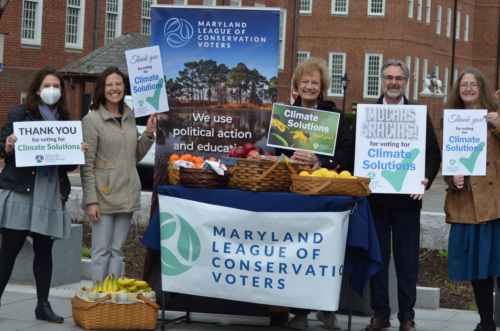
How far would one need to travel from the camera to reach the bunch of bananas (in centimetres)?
809

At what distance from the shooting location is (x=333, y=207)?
293 inches

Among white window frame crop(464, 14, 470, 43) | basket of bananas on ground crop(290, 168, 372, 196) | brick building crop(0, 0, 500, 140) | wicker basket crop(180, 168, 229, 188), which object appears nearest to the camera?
basket of bananas on ground crop(290, 168, 372, 196)

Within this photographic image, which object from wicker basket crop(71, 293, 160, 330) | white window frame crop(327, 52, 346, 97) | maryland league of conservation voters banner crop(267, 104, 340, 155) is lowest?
wicker basket crop(71, 293, 160, 330)

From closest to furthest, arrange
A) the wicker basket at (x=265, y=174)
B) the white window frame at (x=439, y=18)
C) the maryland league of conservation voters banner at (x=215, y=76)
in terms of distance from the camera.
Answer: the wicker basket at (x=265, y=174)
the maryland league of conservation voters banner at (x=215, y=76)
the white window frame at (x=439, y=18)

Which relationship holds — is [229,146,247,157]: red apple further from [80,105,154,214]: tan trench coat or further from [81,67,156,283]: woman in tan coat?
[80,105,154,214]: tan trench coat

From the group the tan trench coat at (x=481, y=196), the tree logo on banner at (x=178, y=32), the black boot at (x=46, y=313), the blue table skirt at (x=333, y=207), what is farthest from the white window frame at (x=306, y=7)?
the blue table skirt at (x=333, y=207)

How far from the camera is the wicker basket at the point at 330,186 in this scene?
7.43 meters

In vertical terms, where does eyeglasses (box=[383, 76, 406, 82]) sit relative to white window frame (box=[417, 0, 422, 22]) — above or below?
below

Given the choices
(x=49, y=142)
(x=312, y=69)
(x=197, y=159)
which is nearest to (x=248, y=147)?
(x=197, y=159)

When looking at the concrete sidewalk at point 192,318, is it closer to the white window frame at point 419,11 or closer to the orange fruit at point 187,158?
the orange fruit at point 187,158

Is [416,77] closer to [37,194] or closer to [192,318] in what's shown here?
[192,318]

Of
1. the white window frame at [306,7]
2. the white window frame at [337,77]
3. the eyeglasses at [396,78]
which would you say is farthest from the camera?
the white window frame at [306,7]

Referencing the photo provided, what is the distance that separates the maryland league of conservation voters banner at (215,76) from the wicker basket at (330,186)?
1.29m

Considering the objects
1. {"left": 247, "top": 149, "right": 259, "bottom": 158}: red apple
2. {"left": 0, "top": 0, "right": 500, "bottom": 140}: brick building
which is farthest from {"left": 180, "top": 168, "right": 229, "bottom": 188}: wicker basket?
{"left": 0, "top": 0, "right": 500, "bottom": 140}: brick building
